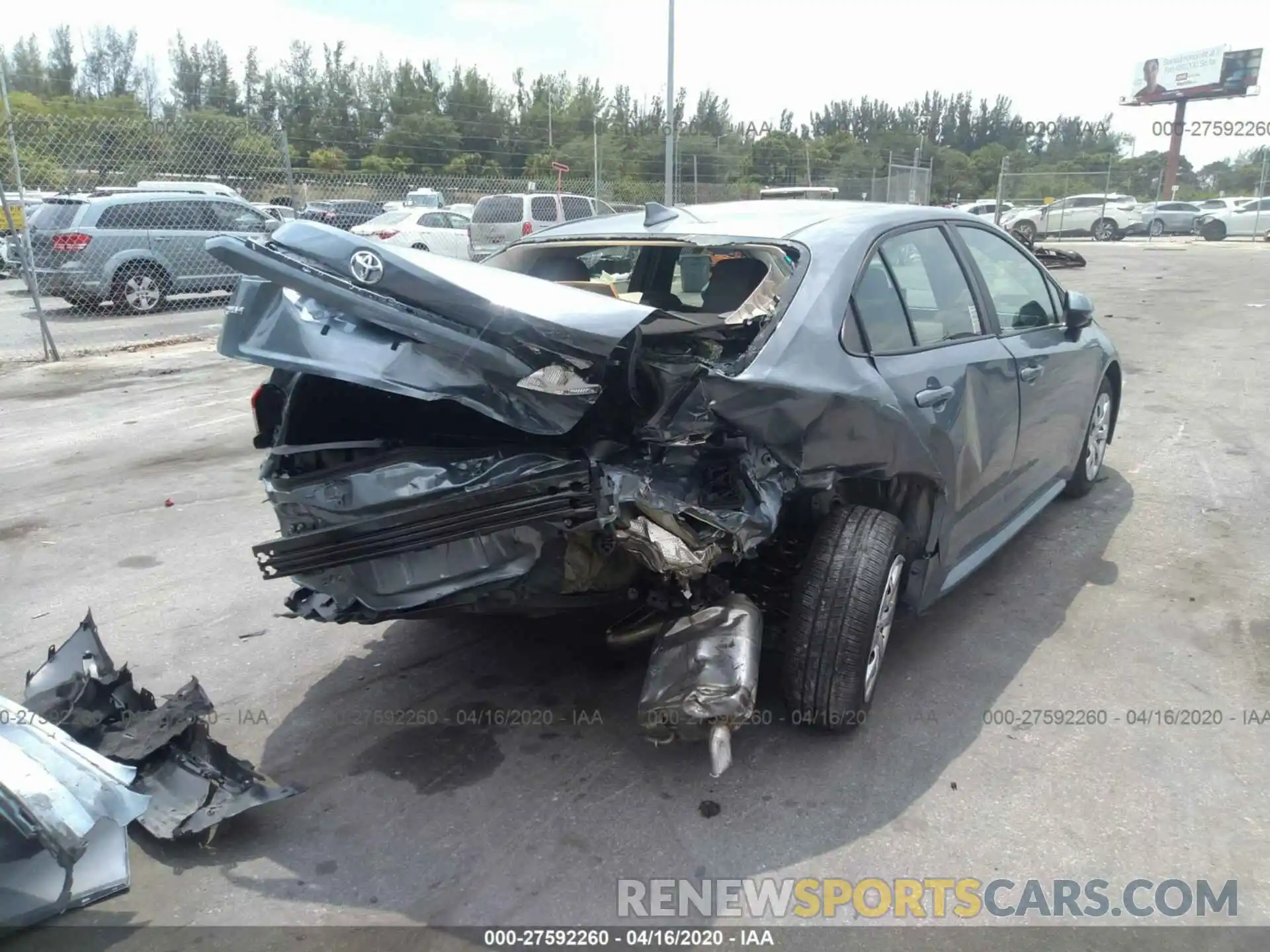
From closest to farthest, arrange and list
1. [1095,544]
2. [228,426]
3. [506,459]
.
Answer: [506,459], [1095,544], [228,426]

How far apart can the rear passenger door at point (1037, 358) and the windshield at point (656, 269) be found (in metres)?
1.14

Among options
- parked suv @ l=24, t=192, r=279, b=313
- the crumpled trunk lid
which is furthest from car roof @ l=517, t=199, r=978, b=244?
parked suv @ l=24, t=192, r=279, b=313

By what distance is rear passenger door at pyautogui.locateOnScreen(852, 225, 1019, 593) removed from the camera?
130 inches

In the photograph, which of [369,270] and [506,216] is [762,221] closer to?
[369,270]

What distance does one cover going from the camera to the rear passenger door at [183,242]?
556 inches

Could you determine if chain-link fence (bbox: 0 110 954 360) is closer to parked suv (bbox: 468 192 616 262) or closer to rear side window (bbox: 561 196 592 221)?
rear side window (bbox: 561 196 592 221)

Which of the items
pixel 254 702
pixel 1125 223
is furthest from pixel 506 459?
pixel 1125 223

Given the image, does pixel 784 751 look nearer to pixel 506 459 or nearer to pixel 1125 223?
pixel 506 459

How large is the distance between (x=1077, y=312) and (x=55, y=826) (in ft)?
15.2

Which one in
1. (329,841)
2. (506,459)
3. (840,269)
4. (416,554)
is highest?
(840,269)

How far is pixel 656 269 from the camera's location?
429 centimetres

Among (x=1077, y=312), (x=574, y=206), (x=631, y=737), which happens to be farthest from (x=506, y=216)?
(x=631, y=737)

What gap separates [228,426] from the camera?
7590mm

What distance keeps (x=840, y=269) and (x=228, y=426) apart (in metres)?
5.97
